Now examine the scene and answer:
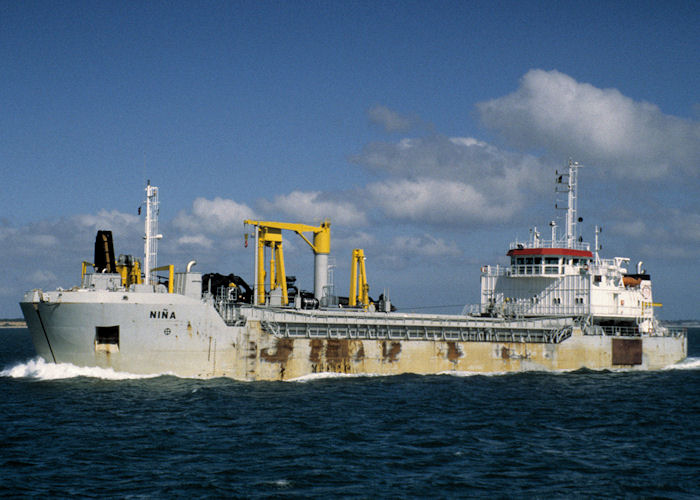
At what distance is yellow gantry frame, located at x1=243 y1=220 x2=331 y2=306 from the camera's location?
45.7m

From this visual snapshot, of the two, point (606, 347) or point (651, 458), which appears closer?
point (651, 458)

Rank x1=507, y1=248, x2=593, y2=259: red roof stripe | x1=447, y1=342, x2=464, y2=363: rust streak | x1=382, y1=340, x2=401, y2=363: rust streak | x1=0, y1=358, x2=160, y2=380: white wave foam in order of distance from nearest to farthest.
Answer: x1=0, y1=358, x2=160, y2=380: white wave foam, x1=382, y1=340, x2=401, y2=363: rust streak, x1=447, y1=342, x2=464, y2=363: rust streak, x1=507, y1=248, x2=593, y2=259: red roof stripe

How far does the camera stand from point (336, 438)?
26.5m

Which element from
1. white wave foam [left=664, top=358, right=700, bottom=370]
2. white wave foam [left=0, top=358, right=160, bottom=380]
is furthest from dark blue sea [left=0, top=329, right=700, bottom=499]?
white wave foam [left=664, top=358, right=700, bottom=370]

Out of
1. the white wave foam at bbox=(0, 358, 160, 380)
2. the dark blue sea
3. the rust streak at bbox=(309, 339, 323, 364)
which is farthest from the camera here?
the rust streak at bbox=(309, 339, 323, 364)

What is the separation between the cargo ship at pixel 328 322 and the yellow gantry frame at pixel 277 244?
0.09m

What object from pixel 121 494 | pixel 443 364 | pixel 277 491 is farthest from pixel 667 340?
pixel 121 494

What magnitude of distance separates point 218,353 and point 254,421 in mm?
10421

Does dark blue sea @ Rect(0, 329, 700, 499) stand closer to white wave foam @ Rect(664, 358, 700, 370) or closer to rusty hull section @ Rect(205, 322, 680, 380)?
rusty hull section @ Rect(205, 322, 680, 380)

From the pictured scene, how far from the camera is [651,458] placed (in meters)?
24.5

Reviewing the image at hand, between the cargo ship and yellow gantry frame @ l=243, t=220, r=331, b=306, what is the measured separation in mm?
94

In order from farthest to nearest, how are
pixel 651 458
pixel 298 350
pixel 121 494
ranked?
pixel 298 350 → pixel 651 458 → pixel 121 494

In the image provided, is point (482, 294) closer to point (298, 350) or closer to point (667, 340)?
point (667, 340)

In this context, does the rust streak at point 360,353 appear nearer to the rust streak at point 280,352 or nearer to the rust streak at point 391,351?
the rust streak at point 391,351
